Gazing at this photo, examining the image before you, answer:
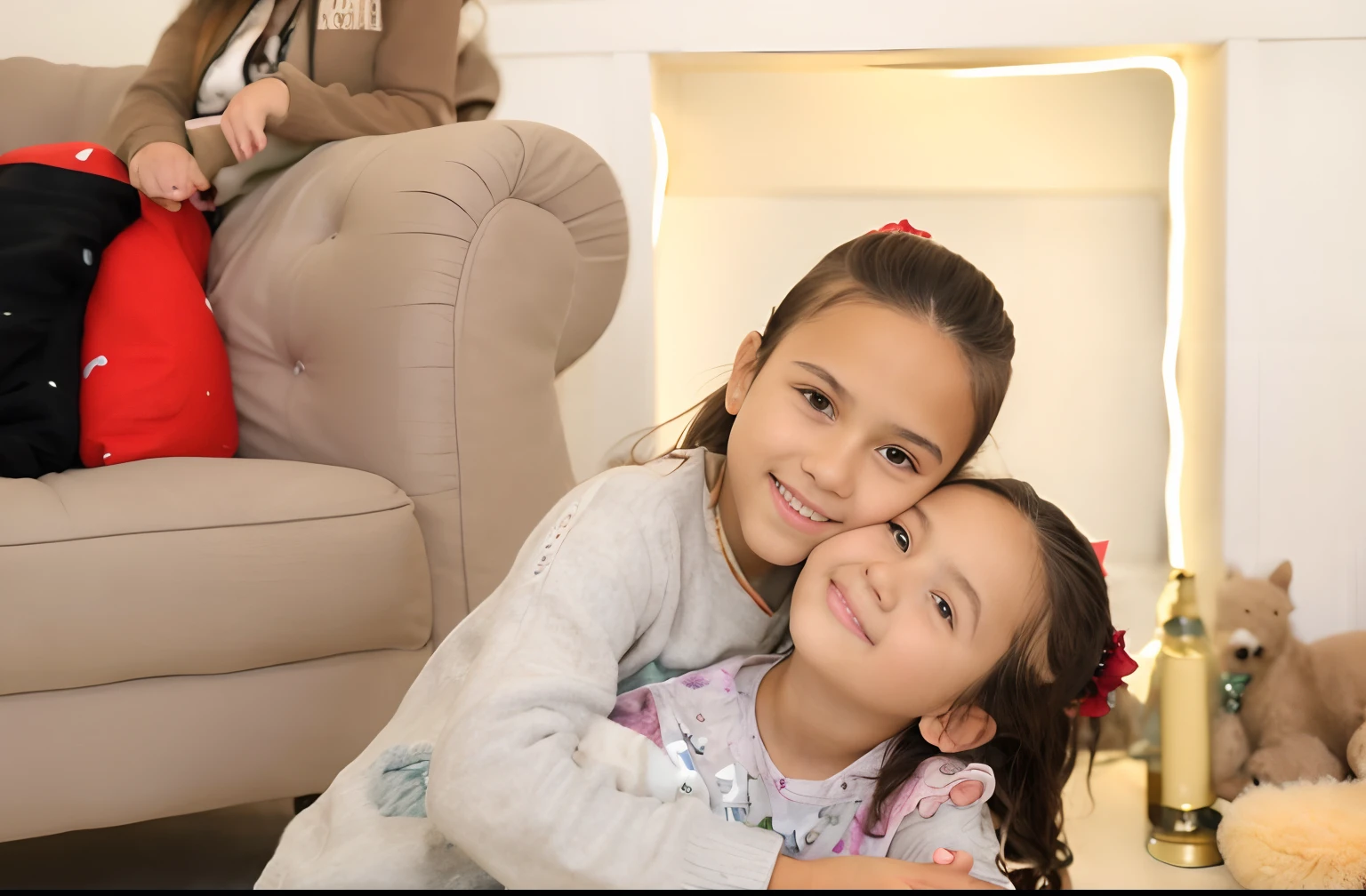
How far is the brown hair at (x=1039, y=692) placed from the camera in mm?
756

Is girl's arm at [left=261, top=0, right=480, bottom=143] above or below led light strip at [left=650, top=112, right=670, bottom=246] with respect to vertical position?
above

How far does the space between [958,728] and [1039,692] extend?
6cm

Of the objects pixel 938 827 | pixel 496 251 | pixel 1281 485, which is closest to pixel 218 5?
pixel 496 251

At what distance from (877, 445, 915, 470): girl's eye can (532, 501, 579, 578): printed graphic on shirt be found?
225 millimetres

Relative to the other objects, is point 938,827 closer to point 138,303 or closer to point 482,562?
point 482,562

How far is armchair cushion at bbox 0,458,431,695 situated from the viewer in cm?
84

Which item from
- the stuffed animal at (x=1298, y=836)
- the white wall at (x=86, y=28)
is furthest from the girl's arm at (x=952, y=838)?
the white wall at (x=86, y=28)

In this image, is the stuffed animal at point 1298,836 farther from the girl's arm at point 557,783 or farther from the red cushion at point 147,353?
the red cushion at point 147,353

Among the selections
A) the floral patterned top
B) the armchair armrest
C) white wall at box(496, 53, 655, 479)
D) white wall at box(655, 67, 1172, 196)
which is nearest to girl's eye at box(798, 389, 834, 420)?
the floral patterned top

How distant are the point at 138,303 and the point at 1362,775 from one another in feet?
4.87

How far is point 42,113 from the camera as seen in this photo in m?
1.50

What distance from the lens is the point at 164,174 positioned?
1110 mm

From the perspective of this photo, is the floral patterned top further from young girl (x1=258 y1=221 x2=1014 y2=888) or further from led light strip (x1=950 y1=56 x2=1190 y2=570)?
led light strip (x1=950 y1=56 x2=1190 y2=570)

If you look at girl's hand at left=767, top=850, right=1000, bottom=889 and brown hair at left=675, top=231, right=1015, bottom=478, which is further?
brown hair at left=675, top=231, right=1015, bottom=478
